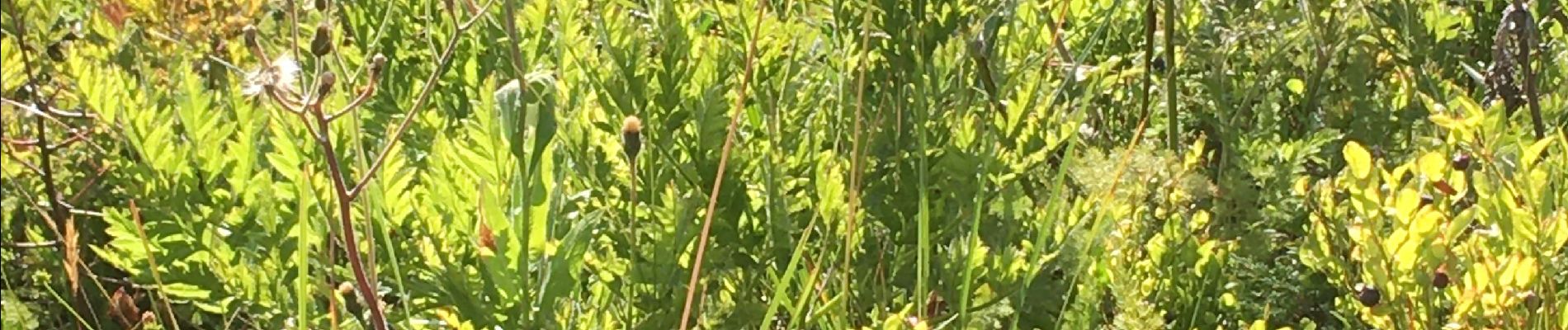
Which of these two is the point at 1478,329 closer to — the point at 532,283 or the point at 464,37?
the point at 532,283

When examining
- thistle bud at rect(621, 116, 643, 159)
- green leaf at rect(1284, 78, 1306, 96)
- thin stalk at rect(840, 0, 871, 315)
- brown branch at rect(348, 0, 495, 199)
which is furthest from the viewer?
green leaf at rect(1284, 78, 1306, 96)

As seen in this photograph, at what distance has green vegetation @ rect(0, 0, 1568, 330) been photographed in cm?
115

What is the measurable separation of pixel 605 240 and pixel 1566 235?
0.71 meters

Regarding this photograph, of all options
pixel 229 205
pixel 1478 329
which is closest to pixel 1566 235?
pixel 1478 329

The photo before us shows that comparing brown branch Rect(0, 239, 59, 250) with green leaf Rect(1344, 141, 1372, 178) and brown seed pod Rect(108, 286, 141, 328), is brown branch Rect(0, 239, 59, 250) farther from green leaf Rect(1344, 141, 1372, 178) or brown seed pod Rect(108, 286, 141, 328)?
green leaf Rect(1344, 141, 1372, 178)

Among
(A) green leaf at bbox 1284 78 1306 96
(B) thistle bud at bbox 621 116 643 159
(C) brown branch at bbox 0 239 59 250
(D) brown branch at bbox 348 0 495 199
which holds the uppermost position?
(D) brown branch at bbox 348 0 495 199

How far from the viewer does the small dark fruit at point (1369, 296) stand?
3.97 ft

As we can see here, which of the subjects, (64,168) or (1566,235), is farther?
(64,168)

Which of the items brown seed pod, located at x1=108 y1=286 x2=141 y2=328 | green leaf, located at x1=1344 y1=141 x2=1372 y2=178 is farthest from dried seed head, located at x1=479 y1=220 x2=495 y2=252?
green leaf, located at x1=1344 y1=141 x2=1372 y2=178

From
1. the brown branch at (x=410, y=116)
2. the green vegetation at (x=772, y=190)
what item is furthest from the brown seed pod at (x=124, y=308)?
the brown branch at (x=410, y=116)

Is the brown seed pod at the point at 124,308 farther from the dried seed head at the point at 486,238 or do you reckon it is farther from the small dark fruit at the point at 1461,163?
the small dark fruit at the point at 1461,163

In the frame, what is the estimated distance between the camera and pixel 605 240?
1337 mm

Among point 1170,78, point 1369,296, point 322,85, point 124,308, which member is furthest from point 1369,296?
point 124,308

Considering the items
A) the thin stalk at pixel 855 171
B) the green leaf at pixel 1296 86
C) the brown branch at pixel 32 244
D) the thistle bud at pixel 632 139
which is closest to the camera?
the thistle bud at pixel 632 139
